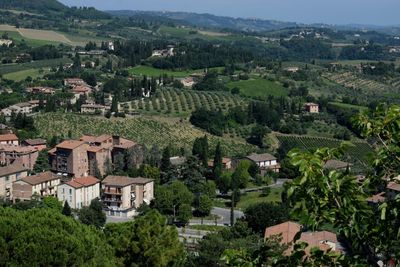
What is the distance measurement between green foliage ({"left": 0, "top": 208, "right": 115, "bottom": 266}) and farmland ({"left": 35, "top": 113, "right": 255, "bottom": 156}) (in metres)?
31.2

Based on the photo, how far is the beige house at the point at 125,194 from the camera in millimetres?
32094

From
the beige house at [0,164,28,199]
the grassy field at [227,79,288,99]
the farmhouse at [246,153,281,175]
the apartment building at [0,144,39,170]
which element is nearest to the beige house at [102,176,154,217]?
the beige house at [0,164,28,199]

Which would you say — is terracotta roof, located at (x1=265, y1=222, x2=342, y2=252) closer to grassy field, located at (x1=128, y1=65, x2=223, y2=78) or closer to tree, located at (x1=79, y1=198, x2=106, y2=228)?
tree, located at (x1=79, y1=198, x2=106, y2=228)

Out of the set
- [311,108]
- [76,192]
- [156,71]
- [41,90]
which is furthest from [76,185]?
[156,71]

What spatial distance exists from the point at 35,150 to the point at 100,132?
8.68m

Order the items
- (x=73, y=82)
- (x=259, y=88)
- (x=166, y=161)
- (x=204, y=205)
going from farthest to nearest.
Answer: (x=259, y=88) → (x=73, y=82) → (x=166, y=161) → (x=204, y=205)

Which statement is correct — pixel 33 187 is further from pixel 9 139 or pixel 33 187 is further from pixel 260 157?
pixel 260 157

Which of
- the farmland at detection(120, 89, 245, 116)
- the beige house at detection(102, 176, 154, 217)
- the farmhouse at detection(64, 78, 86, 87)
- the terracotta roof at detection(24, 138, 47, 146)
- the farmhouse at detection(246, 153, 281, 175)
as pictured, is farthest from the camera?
the farmhouse at detection(64, 78, 86, 87)

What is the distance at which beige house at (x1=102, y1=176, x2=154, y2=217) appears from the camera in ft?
105

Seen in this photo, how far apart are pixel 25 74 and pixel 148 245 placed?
62522 mm

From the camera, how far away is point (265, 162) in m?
41.0

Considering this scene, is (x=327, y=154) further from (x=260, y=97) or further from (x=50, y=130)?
(x=260, y=97)

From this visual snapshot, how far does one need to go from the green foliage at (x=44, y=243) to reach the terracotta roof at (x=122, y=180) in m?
18.6

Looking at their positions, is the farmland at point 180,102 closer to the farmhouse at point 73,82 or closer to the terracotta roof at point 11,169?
the farmhouse at point 73,82
